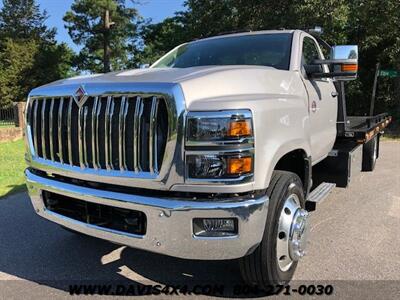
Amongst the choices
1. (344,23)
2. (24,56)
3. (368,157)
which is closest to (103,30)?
(24,56)

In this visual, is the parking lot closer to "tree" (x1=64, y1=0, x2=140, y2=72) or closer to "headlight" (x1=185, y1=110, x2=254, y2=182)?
"headlight" (x1=185, y1=110, x2=254, y2=182)

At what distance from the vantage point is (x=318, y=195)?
13.4 feet

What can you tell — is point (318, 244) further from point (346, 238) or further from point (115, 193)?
point (115, 193)

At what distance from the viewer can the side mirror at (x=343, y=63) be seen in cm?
410

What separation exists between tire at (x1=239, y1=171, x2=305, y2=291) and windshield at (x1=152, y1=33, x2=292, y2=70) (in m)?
1.40

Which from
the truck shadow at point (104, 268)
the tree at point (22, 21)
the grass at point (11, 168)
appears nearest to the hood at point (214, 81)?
the truck shadow at point (104, 268)

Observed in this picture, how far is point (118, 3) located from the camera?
133ft

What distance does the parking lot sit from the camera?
141 inches

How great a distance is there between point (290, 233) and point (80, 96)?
182cm

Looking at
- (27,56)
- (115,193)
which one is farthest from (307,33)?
(27,56)

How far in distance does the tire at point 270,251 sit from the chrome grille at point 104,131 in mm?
865

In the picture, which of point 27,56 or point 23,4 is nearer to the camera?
point 27,56

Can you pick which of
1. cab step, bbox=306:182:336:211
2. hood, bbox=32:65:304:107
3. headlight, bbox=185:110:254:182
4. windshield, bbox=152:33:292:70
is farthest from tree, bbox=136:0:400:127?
headlight, bbox=185:110:254:182

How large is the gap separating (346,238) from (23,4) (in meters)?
49.4
